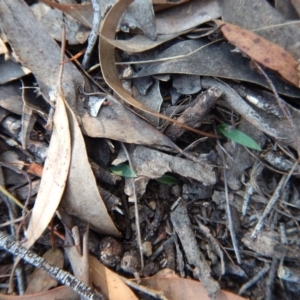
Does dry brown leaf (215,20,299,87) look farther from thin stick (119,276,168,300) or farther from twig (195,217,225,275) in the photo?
thin stick (119,276,168,300)

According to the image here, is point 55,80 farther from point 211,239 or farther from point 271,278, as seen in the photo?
point 271,278

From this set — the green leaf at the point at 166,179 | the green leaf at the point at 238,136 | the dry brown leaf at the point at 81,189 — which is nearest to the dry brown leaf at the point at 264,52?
the green leaf at the point at 238,136

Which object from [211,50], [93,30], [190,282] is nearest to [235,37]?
[211,50]

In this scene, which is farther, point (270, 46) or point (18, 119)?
point (18, 119)

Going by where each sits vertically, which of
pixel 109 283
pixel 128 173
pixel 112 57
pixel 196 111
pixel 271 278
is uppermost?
pixel 112 57

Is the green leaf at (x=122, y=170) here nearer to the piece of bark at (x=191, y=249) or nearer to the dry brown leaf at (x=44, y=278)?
the piece of bark at (x=191, y=249)

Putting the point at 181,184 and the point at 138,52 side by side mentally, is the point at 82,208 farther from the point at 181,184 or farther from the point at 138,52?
the point at 138,52

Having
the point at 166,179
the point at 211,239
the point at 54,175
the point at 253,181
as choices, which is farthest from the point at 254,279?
the point at 54,175

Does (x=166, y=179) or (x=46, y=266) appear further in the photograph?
(x=166, y=179)
